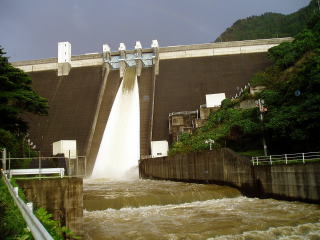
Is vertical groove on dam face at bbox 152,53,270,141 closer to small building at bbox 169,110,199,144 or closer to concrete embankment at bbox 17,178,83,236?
small building at bbox 169,110,199,144

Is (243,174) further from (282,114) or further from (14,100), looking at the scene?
(14,100)

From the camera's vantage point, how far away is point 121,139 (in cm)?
3198

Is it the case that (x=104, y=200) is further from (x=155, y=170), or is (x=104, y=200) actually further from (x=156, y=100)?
(x=156, y=100)

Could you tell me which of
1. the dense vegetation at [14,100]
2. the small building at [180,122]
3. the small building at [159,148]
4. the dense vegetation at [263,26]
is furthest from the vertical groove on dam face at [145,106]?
the dense vegetation at [263,26]

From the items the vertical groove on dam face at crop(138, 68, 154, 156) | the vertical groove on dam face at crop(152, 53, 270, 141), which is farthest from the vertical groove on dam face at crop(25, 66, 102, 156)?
the vertical groove on dam face at crop(152, 53, 270, 141)

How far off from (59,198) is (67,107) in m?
29.2

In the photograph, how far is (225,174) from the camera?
17266mm

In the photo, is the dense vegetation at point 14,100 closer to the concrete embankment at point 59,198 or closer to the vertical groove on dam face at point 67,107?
the concrete embankment at point 59,198

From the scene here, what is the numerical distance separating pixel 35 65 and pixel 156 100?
20.0 m

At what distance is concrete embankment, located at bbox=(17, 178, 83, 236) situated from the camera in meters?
8.36

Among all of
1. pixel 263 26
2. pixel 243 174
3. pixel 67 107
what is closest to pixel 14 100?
pixel 243 174

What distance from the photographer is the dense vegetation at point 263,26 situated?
66.8 meters

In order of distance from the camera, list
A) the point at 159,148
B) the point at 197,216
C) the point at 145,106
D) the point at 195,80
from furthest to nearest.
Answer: the point at 195,80
the point at 145,106
the point at 159,148
the point at 197,216

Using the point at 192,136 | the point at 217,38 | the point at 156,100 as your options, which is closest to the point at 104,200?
the point at 192,136
